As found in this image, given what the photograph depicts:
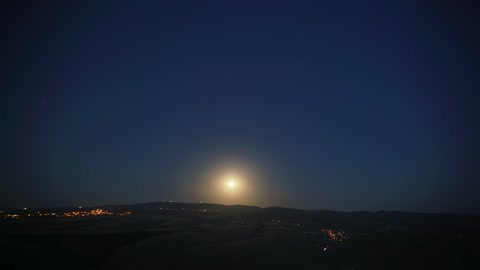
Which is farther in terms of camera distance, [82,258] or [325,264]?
[325,264]

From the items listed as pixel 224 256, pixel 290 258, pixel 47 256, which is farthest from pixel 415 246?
pixel 47 256

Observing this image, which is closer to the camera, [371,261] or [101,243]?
[371,261]

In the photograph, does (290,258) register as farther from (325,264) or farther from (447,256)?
(447,256)

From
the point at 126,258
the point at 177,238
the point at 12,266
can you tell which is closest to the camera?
the point at 12,266

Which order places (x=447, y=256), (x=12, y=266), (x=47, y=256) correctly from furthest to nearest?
(x=447, y=256) → (x=47, y=256) → (x=12, y=266)

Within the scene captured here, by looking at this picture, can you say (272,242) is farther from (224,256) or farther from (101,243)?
(101,243)

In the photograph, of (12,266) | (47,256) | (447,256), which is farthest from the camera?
(447,256)

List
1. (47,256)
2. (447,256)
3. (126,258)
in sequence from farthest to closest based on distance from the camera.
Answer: (447,256) < (126,258) < (47,256)

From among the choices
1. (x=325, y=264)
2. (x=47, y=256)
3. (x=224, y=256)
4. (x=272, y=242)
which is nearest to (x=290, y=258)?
(x=325, y=264)
